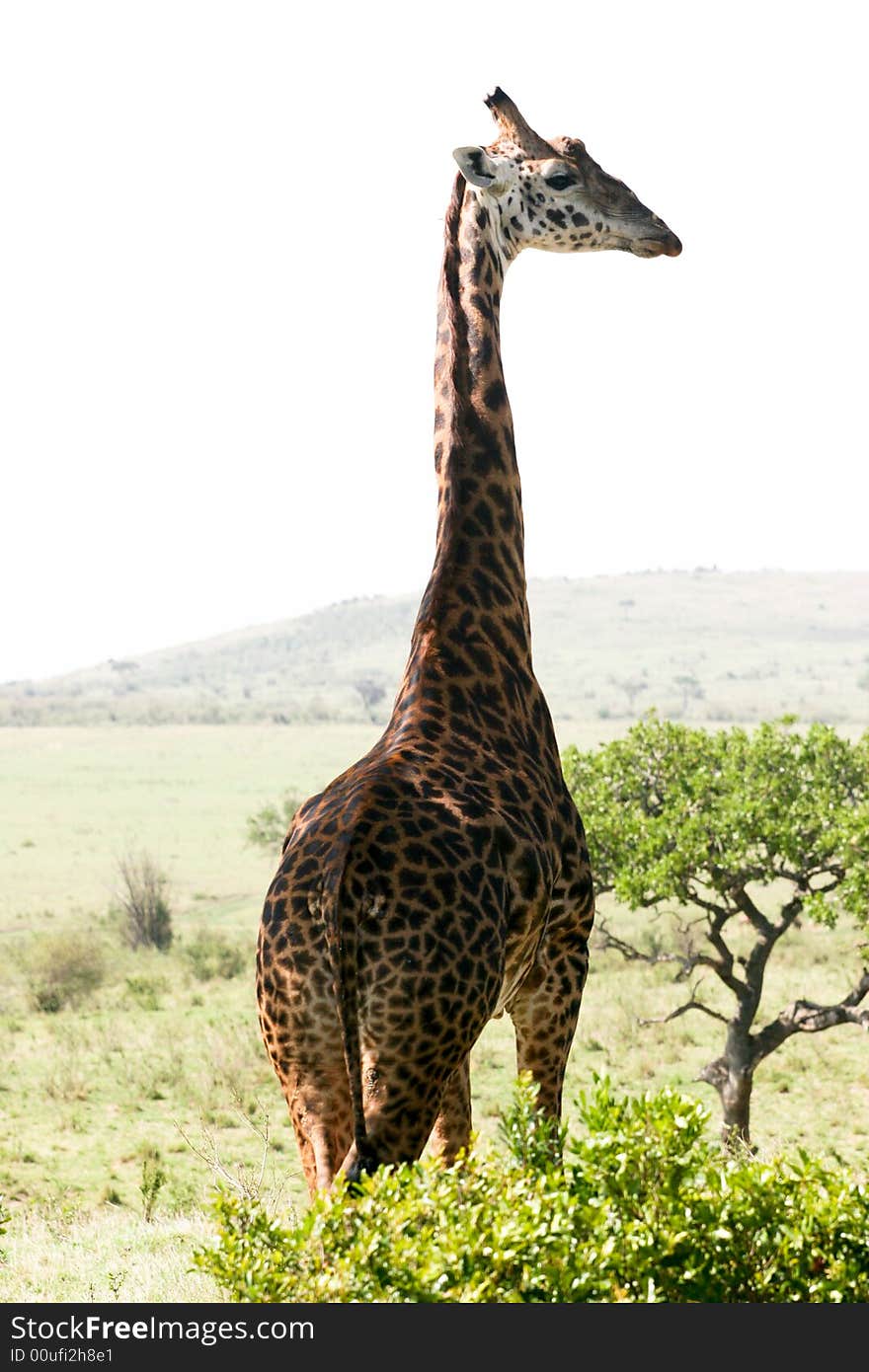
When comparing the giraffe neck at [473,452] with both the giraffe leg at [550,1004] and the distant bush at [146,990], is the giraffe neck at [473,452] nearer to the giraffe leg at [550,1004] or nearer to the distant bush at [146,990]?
the giraffe leg at [550,1004]

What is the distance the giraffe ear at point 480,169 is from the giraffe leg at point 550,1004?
11.1 feet

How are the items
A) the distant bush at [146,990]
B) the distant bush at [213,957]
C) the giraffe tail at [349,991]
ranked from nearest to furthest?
1. the giraffe tail at [349,991]
2. the distant bush at [146,990]
3. the distant bush at [213,957]

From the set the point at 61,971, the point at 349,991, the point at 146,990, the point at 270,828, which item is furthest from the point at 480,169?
the point at 270,828

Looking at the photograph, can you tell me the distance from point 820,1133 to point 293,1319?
47.7 ft

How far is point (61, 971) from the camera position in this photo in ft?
89.0

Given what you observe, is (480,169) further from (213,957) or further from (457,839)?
(213,957)

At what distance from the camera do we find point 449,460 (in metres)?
6.07

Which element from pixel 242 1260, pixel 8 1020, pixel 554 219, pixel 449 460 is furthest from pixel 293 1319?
pixel 8 1020

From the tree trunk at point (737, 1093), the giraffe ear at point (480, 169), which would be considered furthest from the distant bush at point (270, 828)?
the giraffe ear at point (480, 169)

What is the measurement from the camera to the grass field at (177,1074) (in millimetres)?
10539

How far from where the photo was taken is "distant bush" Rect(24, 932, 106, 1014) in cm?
2594

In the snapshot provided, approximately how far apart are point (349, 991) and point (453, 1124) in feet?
3.94

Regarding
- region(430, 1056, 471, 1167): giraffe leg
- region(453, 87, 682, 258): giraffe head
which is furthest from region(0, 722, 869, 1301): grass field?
region(453, 87, 682, 258): giraffe head

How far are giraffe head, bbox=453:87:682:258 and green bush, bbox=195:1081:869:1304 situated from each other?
4.05 meters
